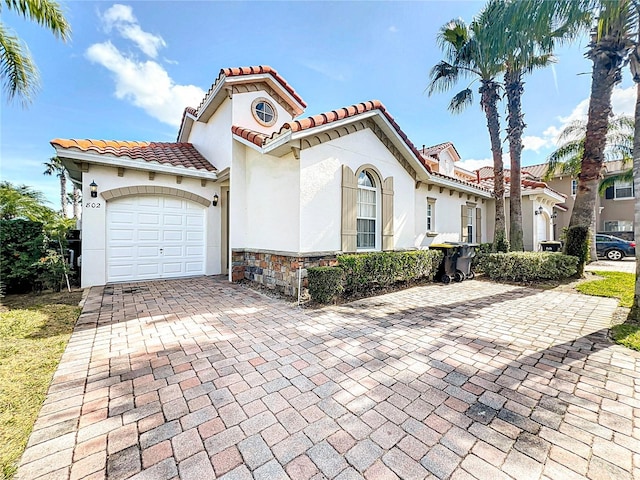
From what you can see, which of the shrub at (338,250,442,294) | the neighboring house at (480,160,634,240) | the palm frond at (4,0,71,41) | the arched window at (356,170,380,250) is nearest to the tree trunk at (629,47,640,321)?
the shrub at (338,250,442,294)

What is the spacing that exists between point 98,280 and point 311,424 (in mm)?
8924

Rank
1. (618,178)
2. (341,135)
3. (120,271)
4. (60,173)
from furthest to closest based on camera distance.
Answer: (60,173), (618,178), (120,271), (341,135)

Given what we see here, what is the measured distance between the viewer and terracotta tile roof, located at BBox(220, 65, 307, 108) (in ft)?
29.1

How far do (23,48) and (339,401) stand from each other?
1212 centimetres

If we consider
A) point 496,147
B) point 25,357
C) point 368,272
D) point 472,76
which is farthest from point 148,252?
point 472,76

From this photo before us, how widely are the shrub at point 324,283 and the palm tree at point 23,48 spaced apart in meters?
9.06

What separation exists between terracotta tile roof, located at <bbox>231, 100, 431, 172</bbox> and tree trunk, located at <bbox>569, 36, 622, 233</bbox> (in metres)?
6.85

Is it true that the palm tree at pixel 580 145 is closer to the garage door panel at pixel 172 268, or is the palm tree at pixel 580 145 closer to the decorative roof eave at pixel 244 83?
the decorative roof eave at pixel 244 83

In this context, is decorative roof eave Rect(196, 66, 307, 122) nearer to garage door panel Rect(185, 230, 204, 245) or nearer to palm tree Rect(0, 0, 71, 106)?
palm tree Rect(0, 0, 71, 106)

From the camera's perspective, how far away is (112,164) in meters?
8.07

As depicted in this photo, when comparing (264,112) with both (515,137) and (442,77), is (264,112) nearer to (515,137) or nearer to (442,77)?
A: (442,77)

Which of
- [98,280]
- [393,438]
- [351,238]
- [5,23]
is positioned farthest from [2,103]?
[393,438]

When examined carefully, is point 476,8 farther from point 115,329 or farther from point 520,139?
point 115,329

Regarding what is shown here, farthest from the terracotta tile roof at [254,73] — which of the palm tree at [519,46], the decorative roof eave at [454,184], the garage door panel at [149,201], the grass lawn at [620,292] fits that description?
the grass lawn at [620,292]
